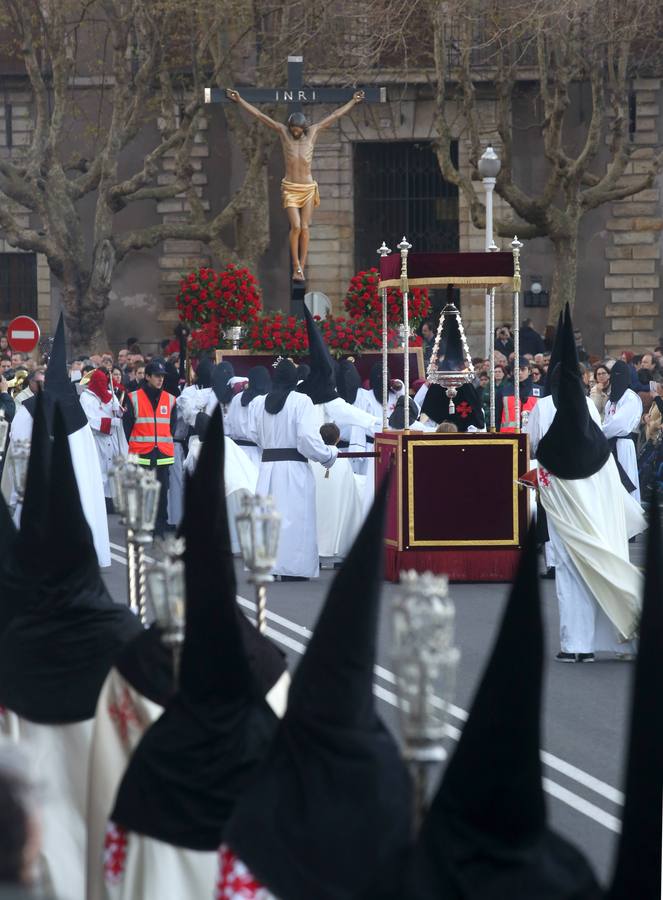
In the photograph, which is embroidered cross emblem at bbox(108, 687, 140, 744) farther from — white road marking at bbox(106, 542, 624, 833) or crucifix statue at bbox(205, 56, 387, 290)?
crucifix statue at bbox(205, 56, 387, 290)

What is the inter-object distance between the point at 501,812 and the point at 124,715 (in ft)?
6.05

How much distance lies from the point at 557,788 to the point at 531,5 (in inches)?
839

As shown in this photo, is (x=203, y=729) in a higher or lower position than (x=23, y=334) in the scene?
lower

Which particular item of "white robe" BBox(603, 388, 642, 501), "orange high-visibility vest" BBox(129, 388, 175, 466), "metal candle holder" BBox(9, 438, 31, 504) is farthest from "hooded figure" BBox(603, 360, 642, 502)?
"metal candle holder" BBox(9, 438, 31, 504)

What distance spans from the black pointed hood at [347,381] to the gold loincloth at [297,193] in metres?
4.99

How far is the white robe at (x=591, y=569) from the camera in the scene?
1101 cm

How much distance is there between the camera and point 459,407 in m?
15.4

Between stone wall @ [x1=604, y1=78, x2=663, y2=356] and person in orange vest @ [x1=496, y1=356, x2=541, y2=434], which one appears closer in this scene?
person in orange vest @ [x1=496, y1=356, x2=541, y2=434]

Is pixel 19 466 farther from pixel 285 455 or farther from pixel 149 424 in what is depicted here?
pixel 149 424

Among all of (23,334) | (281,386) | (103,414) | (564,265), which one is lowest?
(103,414)

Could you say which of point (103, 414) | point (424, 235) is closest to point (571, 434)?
point (103, 414)

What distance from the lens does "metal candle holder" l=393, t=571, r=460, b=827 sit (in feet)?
11.9

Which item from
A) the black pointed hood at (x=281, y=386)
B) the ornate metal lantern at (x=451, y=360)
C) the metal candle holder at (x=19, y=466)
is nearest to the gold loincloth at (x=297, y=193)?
the ornate metal lantern at (x=451, y=360)

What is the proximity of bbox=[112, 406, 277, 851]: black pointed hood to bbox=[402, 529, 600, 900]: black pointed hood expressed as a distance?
0.94m
